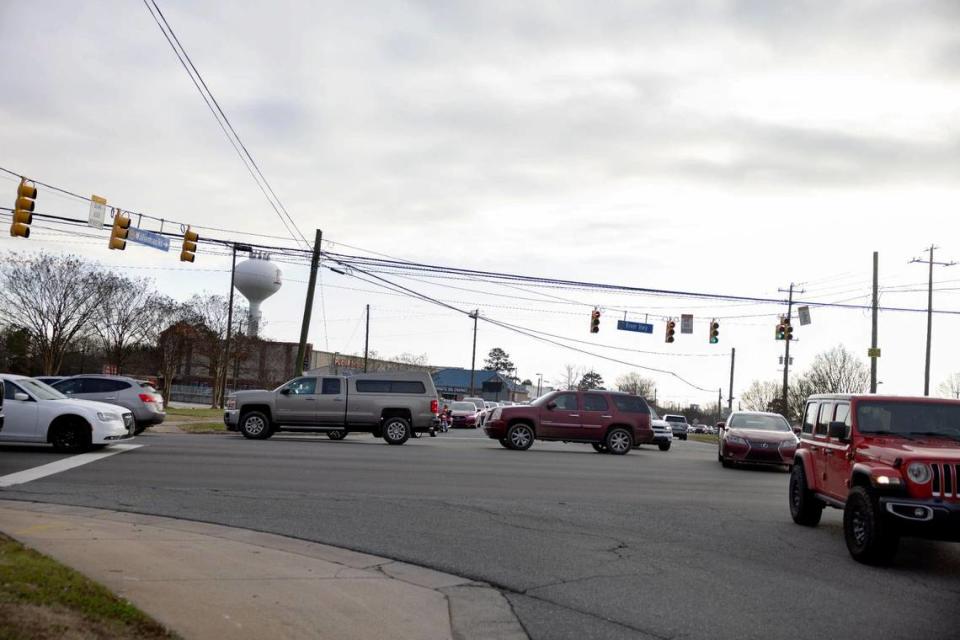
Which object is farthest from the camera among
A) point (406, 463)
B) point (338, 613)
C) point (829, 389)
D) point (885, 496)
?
point (829, 389)

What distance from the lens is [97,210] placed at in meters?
22.7

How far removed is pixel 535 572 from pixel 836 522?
6.37 metres

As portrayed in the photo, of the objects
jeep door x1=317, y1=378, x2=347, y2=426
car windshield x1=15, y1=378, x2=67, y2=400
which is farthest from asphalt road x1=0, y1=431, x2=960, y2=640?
jeep door x1=317, y1=378, x2=347, y2=426

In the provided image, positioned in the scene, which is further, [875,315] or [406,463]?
[875,315]

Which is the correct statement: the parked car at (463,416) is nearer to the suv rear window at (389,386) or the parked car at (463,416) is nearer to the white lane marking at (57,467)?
the suv rear window at (389,386)

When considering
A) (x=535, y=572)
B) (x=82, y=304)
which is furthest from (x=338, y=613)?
(x=82, y=304)

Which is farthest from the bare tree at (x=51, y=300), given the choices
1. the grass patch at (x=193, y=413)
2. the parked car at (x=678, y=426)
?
the parked car at (x=678, y=426)

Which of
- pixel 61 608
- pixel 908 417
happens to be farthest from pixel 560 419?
pixel 61 608

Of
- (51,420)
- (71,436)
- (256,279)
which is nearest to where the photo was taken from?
(51,420)

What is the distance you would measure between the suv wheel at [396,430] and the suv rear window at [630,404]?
6.33 meters

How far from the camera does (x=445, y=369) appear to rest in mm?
134625

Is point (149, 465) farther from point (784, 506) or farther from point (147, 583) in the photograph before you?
point (784, 506)

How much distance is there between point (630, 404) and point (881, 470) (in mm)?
16954

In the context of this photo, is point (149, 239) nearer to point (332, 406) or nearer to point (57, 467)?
point (332, 406)
